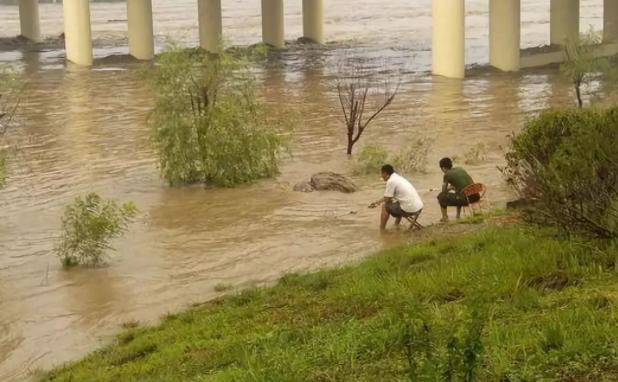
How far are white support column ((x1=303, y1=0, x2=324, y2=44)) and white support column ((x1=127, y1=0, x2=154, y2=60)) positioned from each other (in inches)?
401

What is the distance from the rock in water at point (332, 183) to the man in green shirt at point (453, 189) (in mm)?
3263

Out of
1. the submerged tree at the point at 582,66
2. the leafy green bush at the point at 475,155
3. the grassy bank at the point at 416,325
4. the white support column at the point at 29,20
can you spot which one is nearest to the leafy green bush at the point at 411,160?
the leafy green bush at the point at 475,155

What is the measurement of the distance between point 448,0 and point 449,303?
29.3 metres

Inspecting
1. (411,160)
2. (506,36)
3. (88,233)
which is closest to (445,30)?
(506,36)

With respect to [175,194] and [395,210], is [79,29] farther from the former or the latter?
[395,210]

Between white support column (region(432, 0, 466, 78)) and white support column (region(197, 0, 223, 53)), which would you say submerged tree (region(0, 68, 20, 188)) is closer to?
white support column (region(432, 0, 466, 78))

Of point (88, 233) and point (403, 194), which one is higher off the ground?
point (403, 194)

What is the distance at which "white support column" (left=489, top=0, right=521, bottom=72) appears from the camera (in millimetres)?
37812

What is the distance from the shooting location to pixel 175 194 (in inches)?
698

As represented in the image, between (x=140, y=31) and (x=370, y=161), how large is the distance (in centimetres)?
2593

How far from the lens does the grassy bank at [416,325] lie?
566 cm

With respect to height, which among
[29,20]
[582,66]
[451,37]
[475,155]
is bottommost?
[475,155]

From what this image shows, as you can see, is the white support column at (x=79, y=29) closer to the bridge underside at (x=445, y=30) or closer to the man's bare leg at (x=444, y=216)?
the bridge underside at (x=445, y=30)

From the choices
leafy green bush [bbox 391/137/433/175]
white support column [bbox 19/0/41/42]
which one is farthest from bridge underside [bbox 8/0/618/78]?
leafy green bush [bbox 391/137/433/175]
